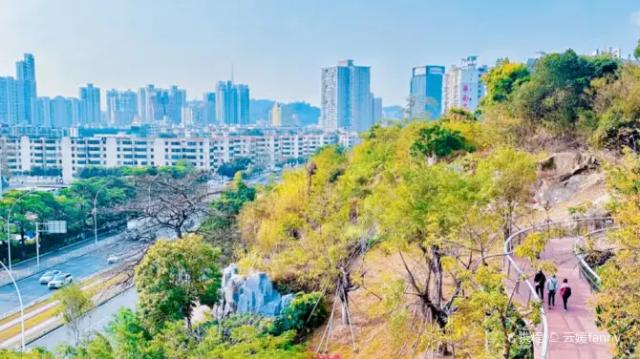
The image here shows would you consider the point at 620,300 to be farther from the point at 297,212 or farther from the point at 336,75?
the point at 336,75

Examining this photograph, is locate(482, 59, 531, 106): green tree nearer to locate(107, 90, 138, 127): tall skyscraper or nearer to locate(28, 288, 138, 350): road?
locate(28, 288, 138, 350): road

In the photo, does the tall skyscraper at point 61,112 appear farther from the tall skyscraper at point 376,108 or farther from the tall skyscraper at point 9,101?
the tall skyscraper at point 376,108

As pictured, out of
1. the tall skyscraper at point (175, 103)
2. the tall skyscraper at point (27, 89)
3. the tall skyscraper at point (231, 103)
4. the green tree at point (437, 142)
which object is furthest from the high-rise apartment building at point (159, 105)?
the green tree at point (437, 142)

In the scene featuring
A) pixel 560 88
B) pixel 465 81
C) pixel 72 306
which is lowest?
pixel 72 306

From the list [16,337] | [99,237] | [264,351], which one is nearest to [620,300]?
[264,351]

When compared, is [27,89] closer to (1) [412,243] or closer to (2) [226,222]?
(2) [226,222]

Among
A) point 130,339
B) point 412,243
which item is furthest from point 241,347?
point 412,243
